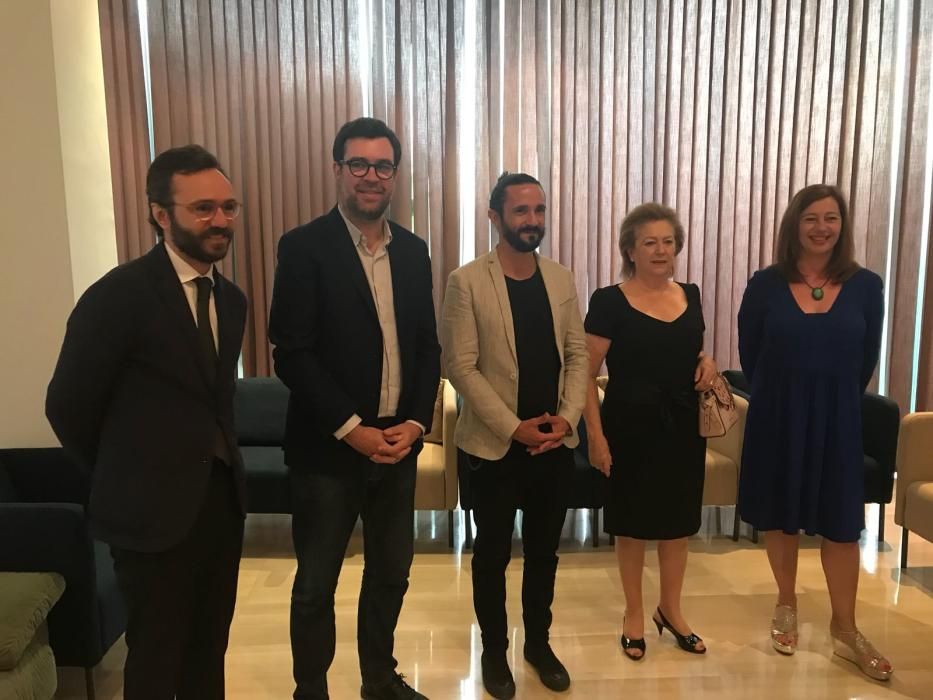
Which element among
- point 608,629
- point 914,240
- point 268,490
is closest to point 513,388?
point 608,629

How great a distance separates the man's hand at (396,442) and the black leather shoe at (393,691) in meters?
0.74

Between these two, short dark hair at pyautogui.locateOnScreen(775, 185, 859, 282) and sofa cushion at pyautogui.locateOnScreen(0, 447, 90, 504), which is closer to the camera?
short dark hair at pyautogui.locateOnScreen(775, 185, 859, 282)

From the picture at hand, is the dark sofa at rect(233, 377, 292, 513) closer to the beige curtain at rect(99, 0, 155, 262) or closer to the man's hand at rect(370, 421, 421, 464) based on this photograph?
the beige curtain at rect(99, 0, 155, 262)

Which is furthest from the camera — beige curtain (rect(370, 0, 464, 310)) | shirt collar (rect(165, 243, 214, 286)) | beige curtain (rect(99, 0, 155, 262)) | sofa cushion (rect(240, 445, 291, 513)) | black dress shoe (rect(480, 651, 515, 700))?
beige curtain (rect(370, 0, 464, 310))

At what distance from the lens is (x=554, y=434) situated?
213 centimetres

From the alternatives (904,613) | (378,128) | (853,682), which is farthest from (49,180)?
(904,613)

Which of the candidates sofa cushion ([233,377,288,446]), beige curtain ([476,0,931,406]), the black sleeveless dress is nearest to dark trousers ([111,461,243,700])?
the black sleeveless dress

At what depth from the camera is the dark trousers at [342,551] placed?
1928mm

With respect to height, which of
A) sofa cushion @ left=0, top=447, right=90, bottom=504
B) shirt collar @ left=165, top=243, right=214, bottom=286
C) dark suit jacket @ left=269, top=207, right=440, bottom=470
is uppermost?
shirt collar @ left=165, top=243, right=214, bottom=286

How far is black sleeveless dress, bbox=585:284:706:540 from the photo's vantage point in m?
2.31

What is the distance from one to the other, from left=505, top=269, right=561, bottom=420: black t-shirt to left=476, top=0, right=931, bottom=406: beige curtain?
229cm

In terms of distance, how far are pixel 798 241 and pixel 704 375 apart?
22.1 inches

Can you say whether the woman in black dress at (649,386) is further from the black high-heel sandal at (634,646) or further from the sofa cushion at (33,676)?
the sofa cushion at (33,676)

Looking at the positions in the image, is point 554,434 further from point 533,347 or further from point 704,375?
point 704,375
